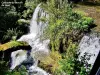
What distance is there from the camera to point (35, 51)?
44.9 ft

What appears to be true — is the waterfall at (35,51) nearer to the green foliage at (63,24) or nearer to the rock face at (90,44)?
the green foliage at (63,24)

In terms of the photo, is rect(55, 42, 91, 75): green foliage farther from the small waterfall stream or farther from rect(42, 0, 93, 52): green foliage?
rect(42, 0, 93, 52): green foliage

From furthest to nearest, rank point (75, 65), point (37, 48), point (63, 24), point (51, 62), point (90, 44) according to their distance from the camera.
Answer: point (37, 48), point (63, 24), point (51, 62), point (90, 44), point (75, 65)

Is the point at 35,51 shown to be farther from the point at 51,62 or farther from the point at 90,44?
the point at 90,44

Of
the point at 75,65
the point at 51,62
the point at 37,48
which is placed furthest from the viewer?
the point at 37,48

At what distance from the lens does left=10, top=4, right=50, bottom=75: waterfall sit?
1276cm

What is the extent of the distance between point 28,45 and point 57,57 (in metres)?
2.37

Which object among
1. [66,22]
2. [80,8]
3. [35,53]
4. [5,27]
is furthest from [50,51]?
[5,27]

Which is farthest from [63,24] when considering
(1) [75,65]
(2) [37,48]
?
(1) [75,65]

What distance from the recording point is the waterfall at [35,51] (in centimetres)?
1276

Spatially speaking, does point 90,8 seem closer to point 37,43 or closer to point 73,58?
point 37,43

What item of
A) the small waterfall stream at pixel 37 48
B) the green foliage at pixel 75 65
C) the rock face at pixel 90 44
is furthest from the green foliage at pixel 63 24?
the green foliage at pixel 75 65

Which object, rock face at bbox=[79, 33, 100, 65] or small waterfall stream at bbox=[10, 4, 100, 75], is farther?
small waterfall stream at bbox=[10, 4, 100, 75]

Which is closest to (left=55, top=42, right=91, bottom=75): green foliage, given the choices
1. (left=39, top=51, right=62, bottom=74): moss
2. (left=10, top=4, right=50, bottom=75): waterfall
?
(left=39, top=51, right=62, bottom=74): moss
